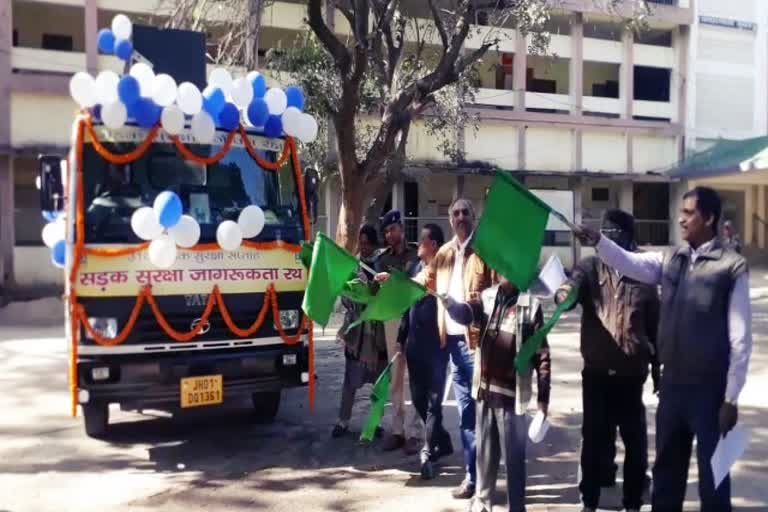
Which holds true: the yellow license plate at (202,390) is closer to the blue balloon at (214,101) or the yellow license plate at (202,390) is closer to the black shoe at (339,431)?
the black shoe at (339,431)

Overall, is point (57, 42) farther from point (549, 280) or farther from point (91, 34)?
point (549, 280)

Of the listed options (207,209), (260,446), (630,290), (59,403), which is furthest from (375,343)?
(59,403)

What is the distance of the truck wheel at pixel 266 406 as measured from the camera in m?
6.61

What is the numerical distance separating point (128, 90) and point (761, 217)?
23910mm

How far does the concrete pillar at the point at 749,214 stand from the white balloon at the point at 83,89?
933 inches

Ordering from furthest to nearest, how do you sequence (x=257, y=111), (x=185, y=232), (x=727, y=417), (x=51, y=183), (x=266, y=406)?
(x=266, y=406), (x=257, y=111), (x=51, y=183), (x=185, y=232), (x=727, y=417)

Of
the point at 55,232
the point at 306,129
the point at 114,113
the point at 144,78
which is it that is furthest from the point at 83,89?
the point at 306,129

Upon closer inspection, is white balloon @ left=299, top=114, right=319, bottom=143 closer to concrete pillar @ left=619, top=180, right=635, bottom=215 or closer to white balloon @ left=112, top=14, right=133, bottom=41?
white balloon @ left=112, top=14, right=133, bottom=41

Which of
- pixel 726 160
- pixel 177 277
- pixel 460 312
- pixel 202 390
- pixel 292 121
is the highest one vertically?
pixel 726 160

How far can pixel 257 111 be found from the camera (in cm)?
588

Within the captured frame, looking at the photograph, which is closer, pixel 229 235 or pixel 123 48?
pixel 229 235

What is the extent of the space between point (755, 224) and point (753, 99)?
4198mm

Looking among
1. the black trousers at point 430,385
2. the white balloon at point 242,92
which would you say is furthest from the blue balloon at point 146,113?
the black trousers at point 430,385

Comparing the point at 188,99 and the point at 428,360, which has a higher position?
the point at 188,99
